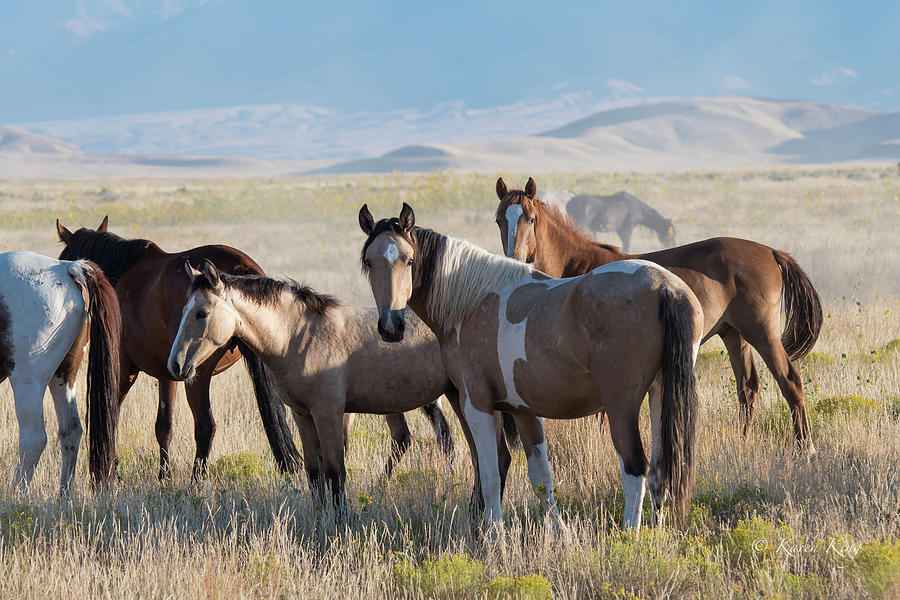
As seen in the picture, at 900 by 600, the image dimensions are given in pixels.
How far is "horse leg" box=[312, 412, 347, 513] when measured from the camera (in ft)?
17.5

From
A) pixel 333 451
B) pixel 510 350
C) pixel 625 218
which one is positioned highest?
pixel 625 218

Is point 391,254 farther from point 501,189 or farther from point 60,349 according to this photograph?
point 501,189

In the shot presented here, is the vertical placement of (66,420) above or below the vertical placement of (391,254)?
below

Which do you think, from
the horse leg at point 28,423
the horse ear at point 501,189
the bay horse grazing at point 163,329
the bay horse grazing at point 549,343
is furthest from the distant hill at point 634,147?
the bay horse grazing at point 549,343

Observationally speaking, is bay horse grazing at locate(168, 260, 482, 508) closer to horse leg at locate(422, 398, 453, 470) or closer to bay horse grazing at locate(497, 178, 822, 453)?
horse leg at locate(422, 398, 453, 470)

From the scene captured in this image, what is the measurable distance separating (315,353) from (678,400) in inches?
91.0

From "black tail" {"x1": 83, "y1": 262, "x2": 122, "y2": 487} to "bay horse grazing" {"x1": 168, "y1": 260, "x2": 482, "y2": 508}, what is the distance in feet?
4.08

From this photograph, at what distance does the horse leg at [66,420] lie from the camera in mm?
6043

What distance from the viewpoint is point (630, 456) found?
Answer: 4.41 meters

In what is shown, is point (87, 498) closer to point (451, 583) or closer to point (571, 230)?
point (451, 583)

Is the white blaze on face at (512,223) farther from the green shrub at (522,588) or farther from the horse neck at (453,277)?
the green shrub at (522,588)

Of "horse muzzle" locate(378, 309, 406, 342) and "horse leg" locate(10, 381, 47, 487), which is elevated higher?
"horse muzzle" locate(378, 309, 406, 342)

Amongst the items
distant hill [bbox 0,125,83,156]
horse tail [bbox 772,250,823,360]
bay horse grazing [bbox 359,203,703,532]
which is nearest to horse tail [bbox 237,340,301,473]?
bay horse grazing [bbox 359,203,703,532]

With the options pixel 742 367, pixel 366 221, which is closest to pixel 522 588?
pixel 366 221
